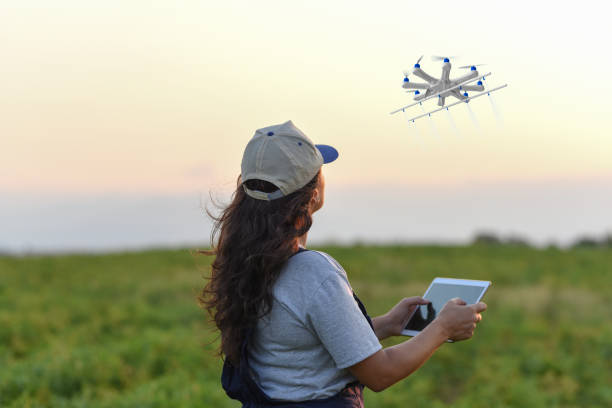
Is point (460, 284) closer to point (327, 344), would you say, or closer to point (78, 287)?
point (327, 344)

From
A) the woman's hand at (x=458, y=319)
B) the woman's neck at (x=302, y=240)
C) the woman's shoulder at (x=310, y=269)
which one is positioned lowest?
the woman's hand at (x=458, y=319)

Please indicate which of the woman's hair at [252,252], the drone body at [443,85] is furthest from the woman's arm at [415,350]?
the drone body at [443,85]

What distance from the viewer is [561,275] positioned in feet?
49.6

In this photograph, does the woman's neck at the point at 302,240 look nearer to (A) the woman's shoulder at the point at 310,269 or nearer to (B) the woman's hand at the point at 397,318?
(A) the woman's shoulder at the point at 310,269

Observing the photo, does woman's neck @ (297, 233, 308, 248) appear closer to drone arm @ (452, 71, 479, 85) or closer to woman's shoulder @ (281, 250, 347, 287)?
woman's shoulder @ (281, 250, 347, 287)

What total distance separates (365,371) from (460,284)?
53 cm

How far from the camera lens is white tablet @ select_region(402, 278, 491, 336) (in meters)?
2.17

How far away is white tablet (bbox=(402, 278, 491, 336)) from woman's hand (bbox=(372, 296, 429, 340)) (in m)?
0.02

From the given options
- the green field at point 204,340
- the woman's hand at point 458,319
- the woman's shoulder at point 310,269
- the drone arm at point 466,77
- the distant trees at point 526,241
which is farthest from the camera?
the distant trees at point 526,241

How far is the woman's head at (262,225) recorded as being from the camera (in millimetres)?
1979

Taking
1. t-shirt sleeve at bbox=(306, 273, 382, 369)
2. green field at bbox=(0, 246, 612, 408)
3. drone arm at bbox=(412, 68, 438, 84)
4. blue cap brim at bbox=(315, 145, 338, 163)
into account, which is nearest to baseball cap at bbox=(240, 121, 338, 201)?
blue cap brim at bbox=(315, 145, 338, 163)

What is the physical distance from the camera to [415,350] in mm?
1977

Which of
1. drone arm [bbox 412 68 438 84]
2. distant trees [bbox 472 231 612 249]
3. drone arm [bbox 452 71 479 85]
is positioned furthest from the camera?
distant trees [bbox 472 231 612 249]

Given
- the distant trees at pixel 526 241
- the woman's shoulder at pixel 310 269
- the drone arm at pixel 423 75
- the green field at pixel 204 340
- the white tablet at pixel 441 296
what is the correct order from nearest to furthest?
the drone arm at pixel 423 75
the woman's shoulder at pixel 310 269
the white tablet at pixel 441 296
the green field at pixel 204 340
the distant trees at pixel 526 241
